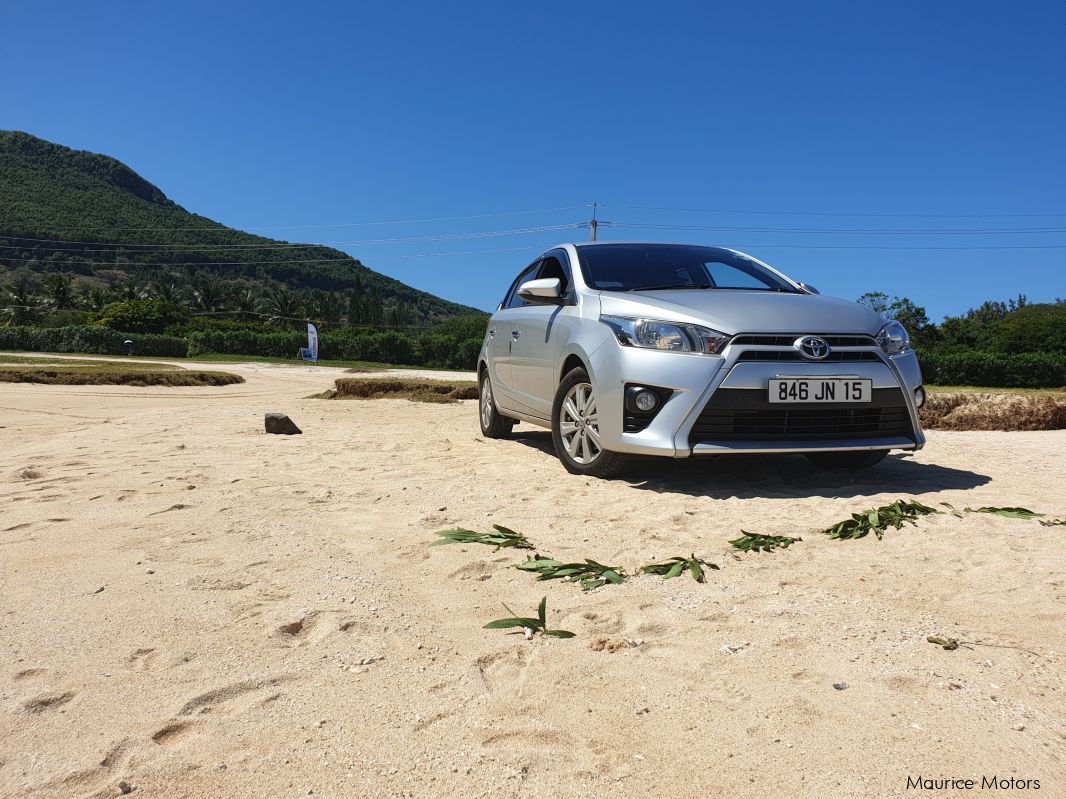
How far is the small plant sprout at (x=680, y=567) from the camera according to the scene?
288cm

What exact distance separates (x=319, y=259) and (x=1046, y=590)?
593 ft

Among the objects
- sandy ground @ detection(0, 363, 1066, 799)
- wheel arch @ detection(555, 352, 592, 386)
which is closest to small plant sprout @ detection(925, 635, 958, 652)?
sandy ground @ detection(0, 363, 1066, 799)

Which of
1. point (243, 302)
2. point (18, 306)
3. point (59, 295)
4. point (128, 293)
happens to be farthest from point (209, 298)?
point (18, 306)

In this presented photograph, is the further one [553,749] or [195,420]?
[195,420]

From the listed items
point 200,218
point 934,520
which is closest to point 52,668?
point 934,520

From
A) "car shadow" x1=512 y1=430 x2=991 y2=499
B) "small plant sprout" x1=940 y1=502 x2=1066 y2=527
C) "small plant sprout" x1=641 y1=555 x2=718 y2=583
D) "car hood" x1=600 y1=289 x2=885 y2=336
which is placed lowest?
"small plant sprout" x1=641 y1=555 x2=718 y2=583

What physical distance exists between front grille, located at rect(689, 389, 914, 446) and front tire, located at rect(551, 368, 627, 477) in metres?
0.72

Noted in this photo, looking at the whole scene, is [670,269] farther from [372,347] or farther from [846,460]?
[372,347]

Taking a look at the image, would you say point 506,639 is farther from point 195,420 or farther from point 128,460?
point 195,420

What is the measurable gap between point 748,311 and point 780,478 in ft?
3.85

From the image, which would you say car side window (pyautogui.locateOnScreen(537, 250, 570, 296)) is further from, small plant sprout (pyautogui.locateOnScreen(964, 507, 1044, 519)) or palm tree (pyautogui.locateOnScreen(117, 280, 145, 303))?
palm tree (pyautogui.locateOnScreen(117, 280, 145, 303))

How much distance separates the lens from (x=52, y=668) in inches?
84.7

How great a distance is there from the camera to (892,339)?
4773 mm

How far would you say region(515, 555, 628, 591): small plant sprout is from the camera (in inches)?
113
